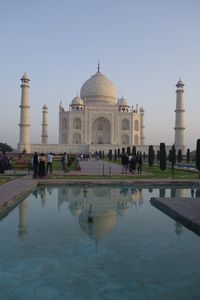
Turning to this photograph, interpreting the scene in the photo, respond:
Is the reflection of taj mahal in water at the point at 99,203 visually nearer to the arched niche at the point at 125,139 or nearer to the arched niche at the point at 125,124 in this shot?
the arched niche at the point at 125,139

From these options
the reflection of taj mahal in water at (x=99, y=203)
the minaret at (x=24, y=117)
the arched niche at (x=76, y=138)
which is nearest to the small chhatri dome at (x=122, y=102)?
the arched niche at (x=76, y=138)

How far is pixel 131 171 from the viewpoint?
14.4m

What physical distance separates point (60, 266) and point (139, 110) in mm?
48452

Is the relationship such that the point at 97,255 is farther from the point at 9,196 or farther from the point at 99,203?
the point at 9,196

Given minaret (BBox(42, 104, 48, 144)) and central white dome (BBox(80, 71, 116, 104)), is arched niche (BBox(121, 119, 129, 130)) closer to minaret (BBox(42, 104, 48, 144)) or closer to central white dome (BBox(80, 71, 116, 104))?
central white dome (BBox(80, 71, 116, 104))

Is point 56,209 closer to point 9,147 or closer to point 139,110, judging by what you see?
point 9,147

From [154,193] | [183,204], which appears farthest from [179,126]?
[183,204]

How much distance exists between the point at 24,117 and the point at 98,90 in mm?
11568

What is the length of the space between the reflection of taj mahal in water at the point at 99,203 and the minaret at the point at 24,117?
30.4m

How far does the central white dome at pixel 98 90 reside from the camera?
46.8 metres

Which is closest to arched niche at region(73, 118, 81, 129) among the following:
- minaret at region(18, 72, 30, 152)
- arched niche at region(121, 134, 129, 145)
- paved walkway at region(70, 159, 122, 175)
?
arched niche at region(121, 134, 129, 145)

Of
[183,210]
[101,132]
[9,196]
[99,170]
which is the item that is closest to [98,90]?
[101,132]

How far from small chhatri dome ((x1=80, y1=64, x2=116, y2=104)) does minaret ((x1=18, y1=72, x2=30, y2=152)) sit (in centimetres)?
996

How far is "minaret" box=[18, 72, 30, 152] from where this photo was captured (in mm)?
39000
